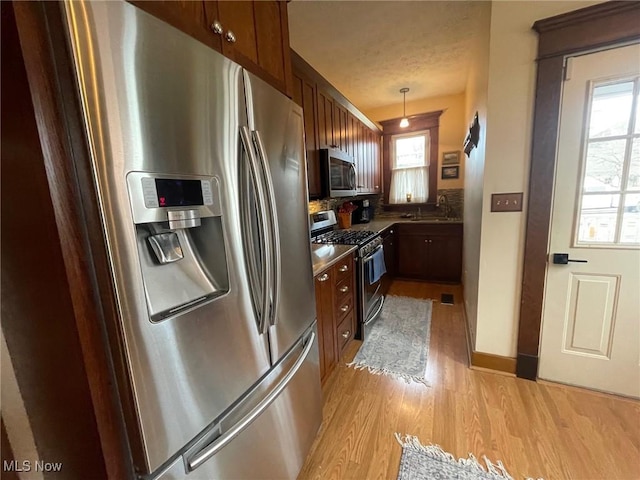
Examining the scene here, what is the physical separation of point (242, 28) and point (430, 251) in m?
3.50

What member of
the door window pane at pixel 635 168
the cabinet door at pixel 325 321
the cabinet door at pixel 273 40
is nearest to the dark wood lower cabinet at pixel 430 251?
the door window pane at pixel 635 168

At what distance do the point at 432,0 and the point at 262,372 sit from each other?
8.47 feet

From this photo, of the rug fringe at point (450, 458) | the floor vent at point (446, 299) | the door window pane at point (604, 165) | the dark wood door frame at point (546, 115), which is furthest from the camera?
the floor vent at point (446, 299)

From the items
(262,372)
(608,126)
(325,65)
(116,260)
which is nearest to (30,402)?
(116,260)

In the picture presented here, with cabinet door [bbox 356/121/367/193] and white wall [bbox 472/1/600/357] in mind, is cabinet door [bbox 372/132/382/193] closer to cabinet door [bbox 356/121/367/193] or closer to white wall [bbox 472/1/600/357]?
cabinet door [bbox 356/121/367/193]

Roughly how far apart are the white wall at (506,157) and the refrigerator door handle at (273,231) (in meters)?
1.54

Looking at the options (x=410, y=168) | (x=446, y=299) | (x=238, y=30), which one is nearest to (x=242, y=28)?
(x=238, y=30)

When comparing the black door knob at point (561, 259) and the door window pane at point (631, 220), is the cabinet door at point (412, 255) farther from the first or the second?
the door window pane at point (631, 220)

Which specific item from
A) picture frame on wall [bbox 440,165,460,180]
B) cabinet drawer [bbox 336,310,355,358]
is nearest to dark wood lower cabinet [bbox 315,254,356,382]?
cabinet drawer [bbox 336,310,355,358]

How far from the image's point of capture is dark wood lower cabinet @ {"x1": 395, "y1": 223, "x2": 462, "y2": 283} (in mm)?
3695

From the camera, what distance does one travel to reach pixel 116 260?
58 centimetres

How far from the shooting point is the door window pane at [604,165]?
152cm

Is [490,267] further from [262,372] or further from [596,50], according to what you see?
[262,372]

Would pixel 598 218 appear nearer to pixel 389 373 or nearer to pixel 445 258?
pixel 389 373
